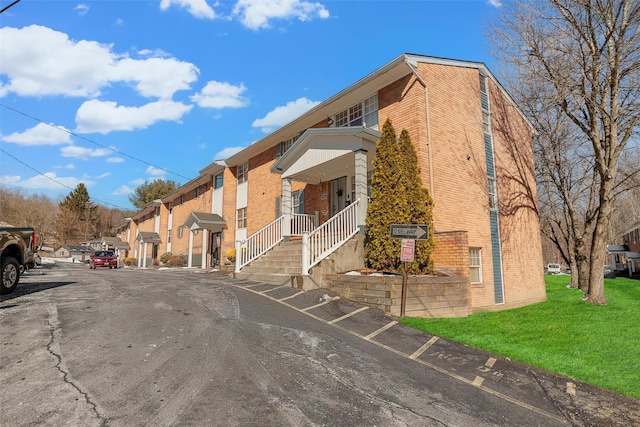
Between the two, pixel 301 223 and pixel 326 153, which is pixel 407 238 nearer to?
pixel 326 153

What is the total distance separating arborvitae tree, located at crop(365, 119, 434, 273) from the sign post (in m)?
1.46

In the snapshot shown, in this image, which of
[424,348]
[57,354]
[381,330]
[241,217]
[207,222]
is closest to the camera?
[57,354]

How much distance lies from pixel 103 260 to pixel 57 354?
30431 mm

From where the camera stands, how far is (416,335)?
6711 millimetres

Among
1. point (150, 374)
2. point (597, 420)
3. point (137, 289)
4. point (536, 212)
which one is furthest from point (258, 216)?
point (597, 420)

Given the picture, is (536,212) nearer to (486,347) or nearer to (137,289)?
(486,347)

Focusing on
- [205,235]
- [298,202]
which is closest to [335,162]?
[298,202]

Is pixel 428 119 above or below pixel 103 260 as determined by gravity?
above

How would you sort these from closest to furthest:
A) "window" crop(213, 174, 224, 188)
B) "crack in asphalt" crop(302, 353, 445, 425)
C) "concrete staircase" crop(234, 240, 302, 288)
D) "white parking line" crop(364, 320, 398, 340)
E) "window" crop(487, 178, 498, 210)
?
"crack in asphalt" crop(302, 353, 445, 425)
"white parking line" crop(364, 320, 398, 340)
"concrete staircase" crop(234, 240, 302, 288)
"window" crop(487, 178, 498, 210)
"window" crop(213, 174, 224, 188)

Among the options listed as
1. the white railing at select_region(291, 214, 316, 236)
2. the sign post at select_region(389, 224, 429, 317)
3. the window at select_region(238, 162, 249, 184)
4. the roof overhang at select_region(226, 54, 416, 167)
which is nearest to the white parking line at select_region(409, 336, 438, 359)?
the sign post at select_region(389, 224, 429, 317)

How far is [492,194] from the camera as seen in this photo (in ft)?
48.8

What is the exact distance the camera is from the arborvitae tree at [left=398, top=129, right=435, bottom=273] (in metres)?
9.76

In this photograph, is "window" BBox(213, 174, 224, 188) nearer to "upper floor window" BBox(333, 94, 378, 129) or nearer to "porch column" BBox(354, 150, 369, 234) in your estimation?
"upper floor window" BBox(333, 94, 378, 129)

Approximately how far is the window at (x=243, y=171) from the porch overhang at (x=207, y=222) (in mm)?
3031
